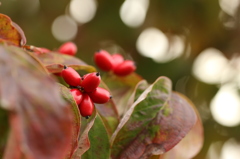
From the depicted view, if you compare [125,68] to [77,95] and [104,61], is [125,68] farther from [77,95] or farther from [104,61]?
[77,95]

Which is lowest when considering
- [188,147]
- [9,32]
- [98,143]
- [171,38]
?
[171,38]

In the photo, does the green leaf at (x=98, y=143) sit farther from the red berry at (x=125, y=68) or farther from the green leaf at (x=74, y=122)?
the red berry at (x=125, y=68)

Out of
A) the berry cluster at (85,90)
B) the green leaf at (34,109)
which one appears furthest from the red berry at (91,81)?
the green leaf at (34,109)

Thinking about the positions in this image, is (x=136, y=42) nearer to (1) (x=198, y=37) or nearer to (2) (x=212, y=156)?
(1) (x=198, y=37)

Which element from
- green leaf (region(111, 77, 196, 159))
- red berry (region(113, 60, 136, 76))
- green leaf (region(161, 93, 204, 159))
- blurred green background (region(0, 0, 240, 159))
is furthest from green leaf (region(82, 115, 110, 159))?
blurred green background (region(0, 0, 240, 159))

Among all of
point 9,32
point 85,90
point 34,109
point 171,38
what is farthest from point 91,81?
point 171,38

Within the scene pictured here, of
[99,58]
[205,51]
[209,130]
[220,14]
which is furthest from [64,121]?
[220,14]
